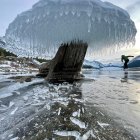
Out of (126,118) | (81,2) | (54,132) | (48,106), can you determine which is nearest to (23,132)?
(54,132)

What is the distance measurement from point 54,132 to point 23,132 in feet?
2.39

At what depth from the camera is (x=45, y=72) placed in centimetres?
2477

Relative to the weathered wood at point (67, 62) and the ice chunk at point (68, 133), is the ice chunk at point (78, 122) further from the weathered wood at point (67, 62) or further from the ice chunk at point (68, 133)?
the weathered wood at point (67, 62)

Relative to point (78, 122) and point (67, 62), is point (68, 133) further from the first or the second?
point (67, 62)

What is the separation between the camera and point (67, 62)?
63.0 ft

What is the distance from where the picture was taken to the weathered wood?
18975 mm

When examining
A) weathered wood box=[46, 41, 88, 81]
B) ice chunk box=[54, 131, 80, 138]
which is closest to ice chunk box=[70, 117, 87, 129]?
ice chunk box=[54, 131, 80, 138]

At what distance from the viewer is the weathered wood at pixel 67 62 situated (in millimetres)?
18975

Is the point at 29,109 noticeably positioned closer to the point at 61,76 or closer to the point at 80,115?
the point at 80,115

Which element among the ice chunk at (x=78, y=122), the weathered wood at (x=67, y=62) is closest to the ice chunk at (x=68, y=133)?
the ice chunk at (x=78, y=122)

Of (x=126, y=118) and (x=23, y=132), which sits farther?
(x=126, y=118)

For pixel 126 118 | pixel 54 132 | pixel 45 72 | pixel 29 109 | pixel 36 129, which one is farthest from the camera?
pixel 45 72

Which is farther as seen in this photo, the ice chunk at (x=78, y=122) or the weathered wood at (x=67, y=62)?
the weathered wood at (x=67, y=62)

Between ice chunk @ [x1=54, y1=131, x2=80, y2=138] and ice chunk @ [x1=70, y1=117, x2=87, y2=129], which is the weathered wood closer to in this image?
ice chunk @ [x1=70, y1=117, x2=87, y2=129]
